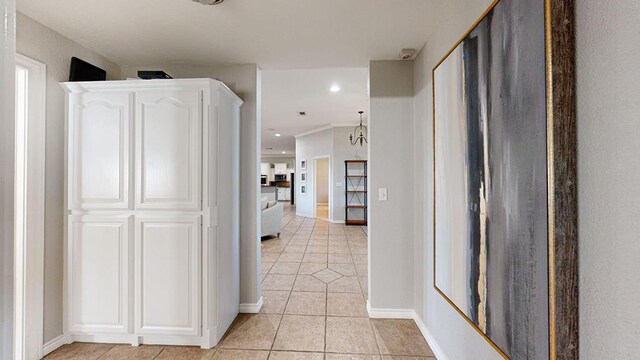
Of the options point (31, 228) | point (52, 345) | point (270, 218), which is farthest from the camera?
point (270, 218)

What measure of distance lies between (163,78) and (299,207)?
7.41m

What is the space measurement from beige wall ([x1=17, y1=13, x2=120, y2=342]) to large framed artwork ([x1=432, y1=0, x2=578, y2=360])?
2.92 metres

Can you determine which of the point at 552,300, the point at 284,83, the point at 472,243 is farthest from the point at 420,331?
the point at 284,83

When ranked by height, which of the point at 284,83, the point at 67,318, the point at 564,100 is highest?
the point at 284,83

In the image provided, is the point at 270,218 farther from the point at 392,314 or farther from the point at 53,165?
the point at 53,165

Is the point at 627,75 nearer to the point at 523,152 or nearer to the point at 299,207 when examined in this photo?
the point at 523,152

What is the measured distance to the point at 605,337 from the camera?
73 cm

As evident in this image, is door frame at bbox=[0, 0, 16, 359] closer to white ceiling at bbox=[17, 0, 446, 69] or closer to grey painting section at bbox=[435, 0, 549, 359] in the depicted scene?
grey painting section at bbox=[435, 0, 549, 359]

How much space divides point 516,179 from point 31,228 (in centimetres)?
302

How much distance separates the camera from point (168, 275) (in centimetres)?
199

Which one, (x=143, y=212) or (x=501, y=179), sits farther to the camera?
(x=143, y=212)

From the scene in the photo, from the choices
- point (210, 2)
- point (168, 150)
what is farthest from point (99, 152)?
point (210, 2)

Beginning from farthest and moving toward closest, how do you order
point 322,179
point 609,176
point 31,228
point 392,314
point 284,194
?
point 284,194
point 322,179
point 392,314
point 31,228
point 609,176

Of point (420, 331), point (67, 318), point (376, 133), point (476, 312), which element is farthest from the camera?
point (376, 133)
